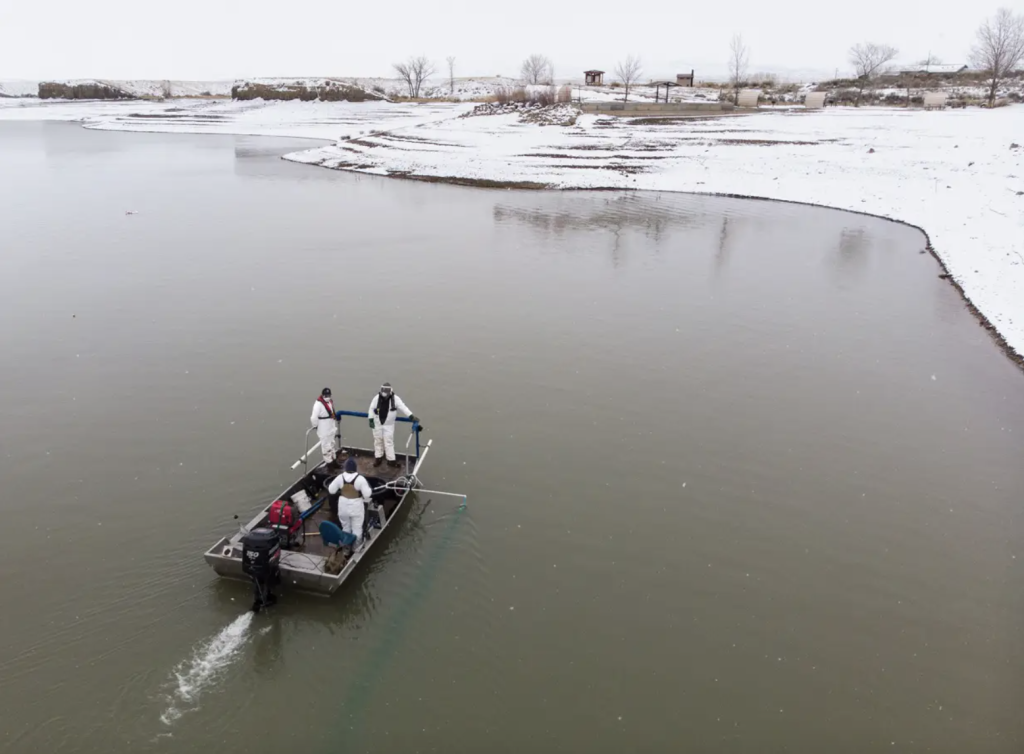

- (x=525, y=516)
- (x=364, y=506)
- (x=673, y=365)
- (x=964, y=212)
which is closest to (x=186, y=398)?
(x=364, y=506)

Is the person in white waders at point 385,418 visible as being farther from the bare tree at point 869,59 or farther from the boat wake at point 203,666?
the bare tree at point 869,59

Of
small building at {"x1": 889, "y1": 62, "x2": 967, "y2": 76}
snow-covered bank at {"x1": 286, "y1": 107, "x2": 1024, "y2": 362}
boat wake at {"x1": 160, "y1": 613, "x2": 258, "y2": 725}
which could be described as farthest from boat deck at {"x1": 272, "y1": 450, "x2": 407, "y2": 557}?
small building at {"x1": 889, "y1": 62, "x2": 967, "y2": 76}

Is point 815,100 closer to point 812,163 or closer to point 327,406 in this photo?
point 812,163

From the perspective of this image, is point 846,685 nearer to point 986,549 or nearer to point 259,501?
point 986,549

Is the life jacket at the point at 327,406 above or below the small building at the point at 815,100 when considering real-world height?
below

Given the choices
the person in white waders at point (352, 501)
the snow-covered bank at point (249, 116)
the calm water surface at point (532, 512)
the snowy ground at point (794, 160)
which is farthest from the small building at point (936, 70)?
the person in white waders at point (352, 501)

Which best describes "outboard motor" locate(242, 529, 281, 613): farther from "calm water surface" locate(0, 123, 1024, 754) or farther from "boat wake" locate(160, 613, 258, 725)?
"calm water surface" locate(0, 123, 1024, 754)
